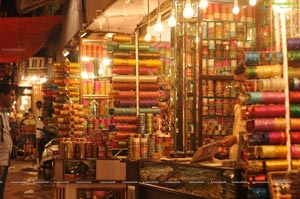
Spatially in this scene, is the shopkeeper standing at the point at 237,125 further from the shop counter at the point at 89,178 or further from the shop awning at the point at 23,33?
the shop awning at the point at 23,33

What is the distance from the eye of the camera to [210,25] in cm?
857

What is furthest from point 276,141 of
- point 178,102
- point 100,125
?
point 100,125

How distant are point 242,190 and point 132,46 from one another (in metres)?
4.84

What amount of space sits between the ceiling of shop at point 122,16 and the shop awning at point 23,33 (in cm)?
515

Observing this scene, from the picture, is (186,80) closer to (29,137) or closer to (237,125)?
(237,125)

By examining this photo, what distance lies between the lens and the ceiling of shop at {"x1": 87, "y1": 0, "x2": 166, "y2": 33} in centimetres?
863

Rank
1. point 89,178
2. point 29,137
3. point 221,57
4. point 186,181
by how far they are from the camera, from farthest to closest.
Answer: point 29,137 < point 221,57 < point 89,178 < point 186,181

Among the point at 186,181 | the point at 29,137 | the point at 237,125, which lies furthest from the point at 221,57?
the point at 29,137

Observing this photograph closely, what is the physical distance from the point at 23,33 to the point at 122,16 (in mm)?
7176

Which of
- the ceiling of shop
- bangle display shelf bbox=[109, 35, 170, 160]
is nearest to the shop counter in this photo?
bangle display shelf bbox=[109, 35, 170, 160]

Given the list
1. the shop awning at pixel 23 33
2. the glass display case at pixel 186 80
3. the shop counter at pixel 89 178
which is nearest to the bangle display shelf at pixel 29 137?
the shop awning at pixel 23 33

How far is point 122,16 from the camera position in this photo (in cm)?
959

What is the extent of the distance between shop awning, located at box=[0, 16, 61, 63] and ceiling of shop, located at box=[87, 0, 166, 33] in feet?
Answer: 16.9

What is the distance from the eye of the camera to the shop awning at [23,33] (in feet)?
51.1
